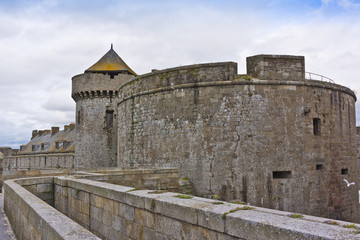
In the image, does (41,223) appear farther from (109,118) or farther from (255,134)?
(109,118)

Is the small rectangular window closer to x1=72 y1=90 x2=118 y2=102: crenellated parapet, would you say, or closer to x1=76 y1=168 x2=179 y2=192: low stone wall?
x1=76 y1=168 x2=179 y2=192: low stone wall

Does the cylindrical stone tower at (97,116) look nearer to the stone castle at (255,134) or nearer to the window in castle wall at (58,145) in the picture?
the stone castle at (255,134)

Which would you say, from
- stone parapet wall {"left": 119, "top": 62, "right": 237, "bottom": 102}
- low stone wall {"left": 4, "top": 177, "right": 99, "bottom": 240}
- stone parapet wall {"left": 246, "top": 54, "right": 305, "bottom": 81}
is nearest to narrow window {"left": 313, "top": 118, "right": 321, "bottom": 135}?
stone parapet wall {"left": 246, "top": 54, "right": 305, "bottom": 81}

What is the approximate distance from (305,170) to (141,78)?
23.6 feet

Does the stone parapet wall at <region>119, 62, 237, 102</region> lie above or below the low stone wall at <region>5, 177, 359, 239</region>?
above

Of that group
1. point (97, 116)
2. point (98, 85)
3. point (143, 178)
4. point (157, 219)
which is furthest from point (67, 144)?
point (157, 219)

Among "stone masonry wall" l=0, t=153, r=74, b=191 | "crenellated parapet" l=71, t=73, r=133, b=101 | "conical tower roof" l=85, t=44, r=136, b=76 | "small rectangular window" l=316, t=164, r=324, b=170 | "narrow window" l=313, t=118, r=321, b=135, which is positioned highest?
"conical tower roof" l=85, t=44, r=136, b=76

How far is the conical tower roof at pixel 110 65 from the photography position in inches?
918

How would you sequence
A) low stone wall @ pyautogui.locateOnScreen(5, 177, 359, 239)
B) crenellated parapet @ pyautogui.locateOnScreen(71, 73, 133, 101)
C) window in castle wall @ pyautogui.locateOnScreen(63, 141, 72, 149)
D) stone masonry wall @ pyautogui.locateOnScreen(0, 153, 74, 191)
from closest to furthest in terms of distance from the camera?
1. low stone wall @ pyautogui.locateOnScreen(5, 177, 359, 239)
2. crenellated parapet @ pyautogui.locateOnScreen(71, 73, 133, 101)
3. stone masonry wall @ pyautogui.locateOnScreen(0, 153, 74, 191)
4. window in castle wall @ pyautogui.locateOnScreen(63, 141, 72, 149)

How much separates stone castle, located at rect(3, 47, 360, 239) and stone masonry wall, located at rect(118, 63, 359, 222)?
1.3 inches

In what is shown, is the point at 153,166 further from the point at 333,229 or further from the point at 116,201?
the point at 333,229

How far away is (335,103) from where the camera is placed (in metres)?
12.8

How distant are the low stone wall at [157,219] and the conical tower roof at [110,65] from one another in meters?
15.8

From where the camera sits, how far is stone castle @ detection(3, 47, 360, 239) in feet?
36.7
